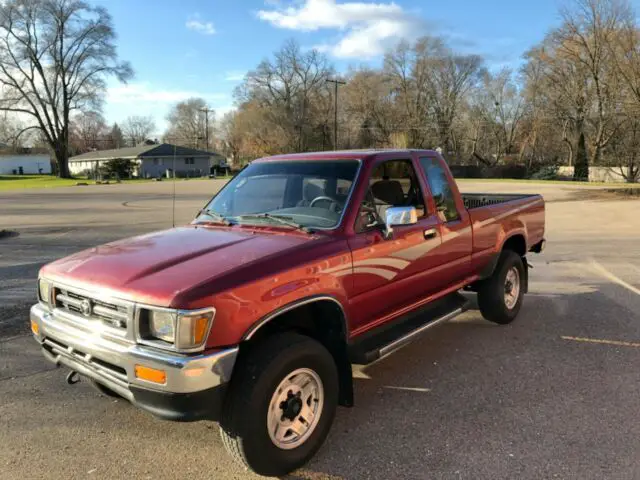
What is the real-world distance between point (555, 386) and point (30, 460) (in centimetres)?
389

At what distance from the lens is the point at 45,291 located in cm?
335

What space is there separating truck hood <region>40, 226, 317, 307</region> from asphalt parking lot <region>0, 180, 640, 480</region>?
3.68ft

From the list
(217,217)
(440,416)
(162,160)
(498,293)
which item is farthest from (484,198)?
A: (162,160)

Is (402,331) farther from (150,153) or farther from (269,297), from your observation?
(150,153)

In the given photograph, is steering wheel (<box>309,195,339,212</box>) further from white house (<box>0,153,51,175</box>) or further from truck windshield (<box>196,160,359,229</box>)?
white house (<box>0,153,51,175</box>)

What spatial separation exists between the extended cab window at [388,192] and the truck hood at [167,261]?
1.98 ft

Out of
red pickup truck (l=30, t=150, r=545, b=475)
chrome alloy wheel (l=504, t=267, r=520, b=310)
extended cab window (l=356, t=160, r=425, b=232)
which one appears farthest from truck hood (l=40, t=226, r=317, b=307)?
chrome alloy wheel (l=504, t=267, r=520, b=310)

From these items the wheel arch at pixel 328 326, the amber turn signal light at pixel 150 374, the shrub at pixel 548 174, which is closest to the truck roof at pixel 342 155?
the wheel arch at pixel 328 326

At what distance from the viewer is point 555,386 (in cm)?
412

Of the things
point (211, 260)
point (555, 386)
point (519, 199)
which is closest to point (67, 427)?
point (211, 260)

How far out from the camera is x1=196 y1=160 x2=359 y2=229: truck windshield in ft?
12.4

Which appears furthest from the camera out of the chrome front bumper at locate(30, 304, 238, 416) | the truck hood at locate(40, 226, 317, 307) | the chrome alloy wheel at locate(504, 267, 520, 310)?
the chrome alloy wheel at locate(504, 267, 520, 310)

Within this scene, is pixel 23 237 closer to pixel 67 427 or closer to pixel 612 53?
pixel 67 427

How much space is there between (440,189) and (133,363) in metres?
3.20
